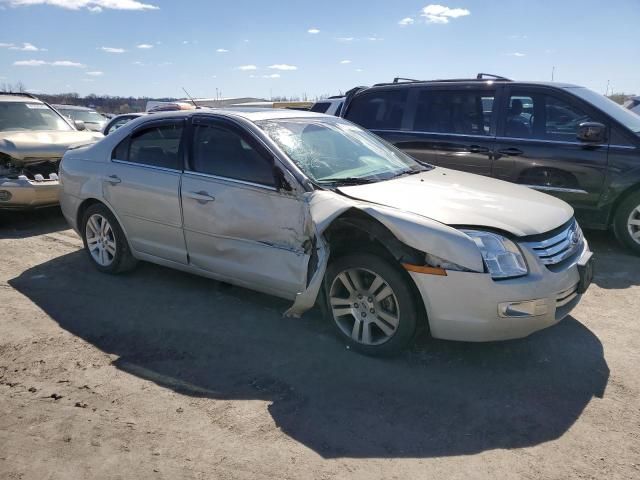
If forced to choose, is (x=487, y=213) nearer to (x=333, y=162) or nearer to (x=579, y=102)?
(x=333, y=162)

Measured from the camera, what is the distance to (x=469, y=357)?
12.0ft

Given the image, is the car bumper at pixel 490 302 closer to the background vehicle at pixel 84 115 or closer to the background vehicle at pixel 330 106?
the background vehicle at pixel 330 106

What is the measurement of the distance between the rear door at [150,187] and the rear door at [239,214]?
17cm

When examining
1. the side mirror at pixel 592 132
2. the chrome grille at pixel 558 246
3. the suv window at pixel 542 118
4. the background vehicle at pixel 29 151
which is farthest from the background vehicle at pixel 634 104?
the background vehicle at pixel 29 151

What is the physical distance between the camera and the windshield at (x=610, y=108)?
5.95 meters

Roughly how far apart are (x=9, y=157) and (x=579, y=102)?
287 inches

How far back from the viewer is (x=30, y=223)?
782 centimetres

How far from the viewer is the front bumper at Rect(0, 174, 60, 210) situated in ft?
23.5

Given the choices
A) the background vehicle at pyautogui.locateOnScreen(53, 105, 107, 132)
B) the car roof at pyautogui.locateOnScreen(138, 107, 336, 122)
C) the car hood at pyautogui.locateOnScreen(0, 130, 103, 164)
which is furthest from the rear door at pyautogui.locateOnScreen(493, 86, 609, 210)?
the background vehicle at pyautogui.locateOnScreen(53, 105, 107, 132)

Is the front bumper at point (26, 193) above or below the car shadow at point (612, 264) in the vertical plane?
above

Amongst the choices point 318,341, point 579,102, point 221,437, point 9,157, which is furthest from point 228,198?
point 9,157

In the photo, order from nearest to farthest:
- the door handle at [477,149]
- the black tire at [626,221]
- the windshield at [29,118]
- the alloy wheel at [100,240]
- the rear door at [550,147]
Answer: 1. the alloy wheel at [100,240]
2. the black tire at [626,221]
3. the rear door at [550,147]
4. the door handle at [477,149]
5. the windshield at [29,118]

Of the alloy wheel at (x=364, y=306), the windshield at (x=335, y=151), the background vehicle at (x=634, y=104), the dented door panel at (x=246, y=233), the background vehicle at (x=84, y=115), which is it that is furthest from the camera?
the background vehicle at (x=84, y=115)

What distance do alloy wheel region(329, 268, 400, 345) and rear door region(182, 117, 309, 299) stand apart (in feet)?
0.95
